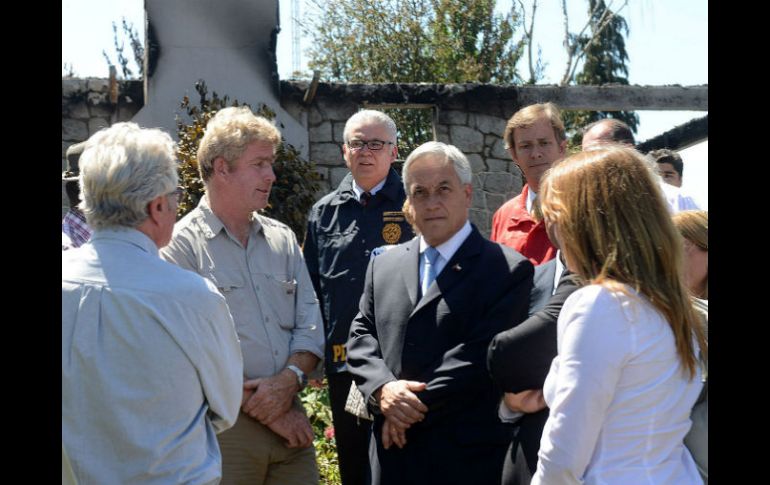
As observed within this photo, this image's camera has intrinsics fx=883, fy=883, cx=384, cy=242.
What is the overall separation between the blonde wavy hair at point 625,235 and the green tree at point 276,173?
5.25 metres

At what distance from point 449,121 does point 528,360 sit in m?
7.02

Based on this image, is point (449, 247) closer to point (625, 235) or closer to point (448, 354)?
point (448, 354)

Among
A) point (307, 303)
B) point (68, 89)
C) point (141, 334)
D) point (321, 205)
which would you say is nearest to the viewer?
point (141, 334)

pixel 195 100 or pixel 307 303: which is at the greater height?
pixel 195 100

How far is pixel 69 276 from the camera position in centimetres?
243

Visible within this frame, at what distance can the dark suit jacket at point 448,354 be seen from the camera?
306 centimetres

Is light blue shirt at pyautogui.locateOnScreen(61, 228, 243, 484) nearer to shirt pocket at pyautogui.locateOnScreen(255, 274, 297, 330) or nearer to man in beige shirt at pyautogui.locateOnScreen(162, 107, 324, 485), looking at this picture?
man in beige shirt at pyautogui.locateOnScreen(162, 107, 324, 485)

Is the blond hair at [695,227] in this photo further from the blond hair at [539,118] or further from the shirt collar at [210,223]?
the shirt collar at [210,223]

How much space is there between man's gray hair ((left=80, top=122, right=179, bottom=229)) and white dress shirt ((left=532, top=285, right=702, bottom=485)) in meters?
1.23

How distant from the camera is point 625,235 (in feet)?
7.36
